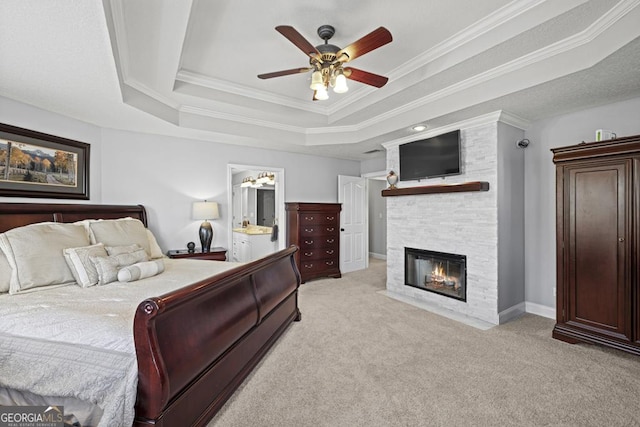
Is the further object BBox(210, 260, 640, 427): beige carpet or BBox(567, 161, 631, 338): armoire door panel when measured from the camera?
BBox(567, 161, 631, 338): armoire door panel

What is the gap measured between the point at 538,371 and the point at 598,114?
2753 mm

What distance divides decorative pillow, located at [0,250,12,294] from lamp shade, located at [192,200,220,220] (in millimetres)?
2184

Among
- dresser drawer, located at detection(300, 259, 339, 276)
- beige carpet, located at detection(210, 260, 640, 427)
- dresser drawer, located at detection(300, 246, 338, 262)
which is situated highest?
A: dresser drawer, located at detection(300, 246, 338, 262)

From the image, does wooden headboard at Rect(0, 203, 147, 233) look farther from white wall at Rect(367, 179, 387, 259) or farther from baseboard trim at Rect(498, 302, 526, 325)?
white wall at Rect(367, 179, 387, 259)

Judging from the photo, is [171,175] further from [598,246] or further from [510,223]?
[598,246]

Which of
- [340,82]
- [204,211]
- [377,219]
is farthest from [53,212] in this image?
[377,219]

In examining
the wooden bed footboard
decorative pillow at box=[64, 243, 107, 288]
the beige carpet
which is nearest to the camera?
the wooden bed footboard

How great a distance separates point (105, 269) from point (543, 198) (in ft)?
15.2

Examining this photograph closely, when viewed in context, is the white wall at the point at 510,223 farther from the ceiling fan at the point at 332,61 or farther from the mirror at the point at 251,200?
the mirror at the point at 251,200

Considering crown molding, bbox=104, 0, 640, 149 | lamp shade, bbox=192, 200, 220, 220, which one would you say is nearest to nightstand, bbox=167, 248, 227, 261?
lamp shade, bbox=192, 200, 220, 220

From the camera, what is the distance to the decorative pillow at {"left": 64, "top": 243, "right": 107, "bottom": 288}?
7.42 ft

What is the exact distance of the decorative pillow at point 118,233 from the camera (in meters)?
2.80

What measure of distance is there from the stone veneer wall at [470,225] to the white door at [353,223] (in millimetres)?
1805

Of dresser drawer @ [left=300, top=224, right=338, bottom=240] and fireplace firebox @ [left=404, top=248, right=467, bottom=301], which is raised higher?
dresser drawer @ [left=300, top=224, right=338, bottom=240]
